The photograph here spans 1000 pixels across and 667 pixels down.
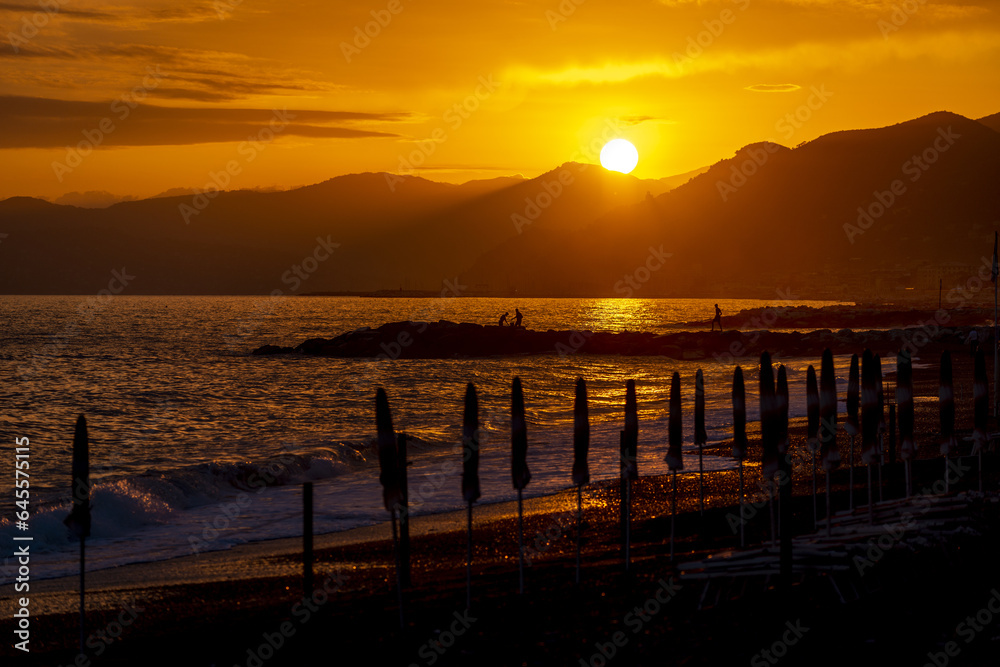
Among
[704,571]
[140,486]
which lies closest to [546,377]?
[140,486]

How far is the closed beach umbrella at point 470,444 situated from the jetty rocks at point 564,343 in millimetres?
62623

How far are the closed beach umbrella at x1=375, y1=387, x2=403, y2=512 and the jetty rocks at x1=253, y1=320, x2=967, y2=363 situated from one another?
63634 millimetres

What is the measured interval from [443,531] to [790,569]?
8212mm

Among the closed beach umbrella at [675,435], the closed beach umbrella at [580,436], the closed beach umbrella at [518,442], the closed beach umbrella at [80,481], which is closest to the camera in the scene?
the closed beach umbrella at [80,481]

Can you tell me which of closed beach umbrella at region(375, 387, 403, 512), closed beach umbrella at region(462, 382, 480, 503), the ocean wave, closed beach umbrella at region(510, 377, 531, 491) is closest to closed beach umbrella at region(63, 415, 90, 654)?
closed beach umbrella at region(375, 387, 403, 512)

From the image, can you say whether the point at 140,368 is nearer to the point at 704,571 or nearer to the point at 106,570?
the point at 106,570

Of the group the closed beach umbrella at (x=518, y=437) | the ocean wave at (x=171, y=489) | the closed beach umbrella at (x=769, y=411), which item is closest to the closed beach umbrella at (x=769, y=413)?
the closed beach umbrella at (x=769, y=411)

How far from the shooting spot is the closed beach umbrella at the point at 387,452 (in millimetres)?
9250

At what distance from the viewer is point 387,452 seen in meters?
9.38

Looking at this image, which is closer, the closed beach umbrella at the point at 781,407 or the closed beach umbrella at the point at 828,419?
the closed beach umbrella at the point at 781,407

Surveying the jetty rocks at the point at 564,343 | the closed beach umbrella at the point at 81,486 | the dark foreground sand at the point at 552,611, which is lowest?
the dark foreground sand at the point at 552,611

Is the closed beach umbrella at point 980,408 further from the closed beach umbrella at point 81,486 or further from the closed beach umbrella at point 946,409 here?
the closed beach umbrella at point 81,486

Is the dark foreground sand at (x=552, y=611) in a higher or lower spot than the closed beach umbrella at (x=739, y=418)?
lower

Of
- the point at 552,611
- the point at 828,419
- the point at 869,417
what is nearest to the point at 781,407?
the point at 828,419
